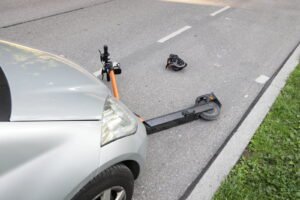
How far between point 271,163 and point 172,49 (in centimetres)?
319

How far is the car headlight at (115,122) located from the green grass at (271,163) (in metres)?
1.14

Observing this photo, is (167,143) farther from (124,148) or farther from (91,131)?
(91,131)

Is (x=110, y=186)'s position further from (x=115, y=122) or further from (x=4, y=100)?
(x=4, y=100)

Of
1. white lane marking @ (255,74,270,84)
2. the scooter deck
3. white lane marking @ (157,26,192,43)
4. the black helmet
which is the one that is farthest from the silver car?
white lane marking @ (157,26,192,43)

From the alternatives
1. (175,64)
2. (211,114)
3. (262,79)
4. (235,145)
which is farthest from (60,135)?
(262,79)

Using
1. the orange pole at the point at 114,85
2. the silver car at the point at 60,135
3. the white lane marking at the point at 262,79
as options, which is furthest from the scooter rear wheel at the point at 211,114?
the silver car at the point at 60,135

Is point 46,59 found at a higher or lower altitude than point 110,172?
higher

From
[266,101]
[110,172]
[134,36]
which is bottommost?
[266,101]

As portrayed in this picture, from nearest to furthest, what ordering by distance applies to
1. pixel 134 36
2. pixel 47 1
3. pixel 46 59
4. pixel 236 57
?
pixel 46 59 < pixel 236 57 < pixel 134 36 < pixel 47 1

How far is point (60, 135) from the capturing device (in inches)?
67.9

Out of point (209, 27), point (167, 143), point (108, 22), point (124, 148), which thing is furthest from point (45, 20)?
point (124, 148)

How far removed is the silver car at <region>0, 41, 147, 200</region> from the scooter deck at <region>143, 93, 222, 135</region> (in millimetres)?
1013

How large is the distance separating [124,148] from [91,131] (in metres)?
0.31

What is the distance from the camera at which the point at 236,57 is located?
577 cm
